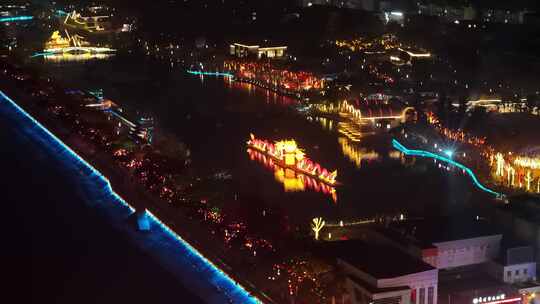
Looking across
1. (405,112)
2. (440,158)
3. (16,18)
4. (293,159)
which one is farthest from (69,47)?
(440,158)

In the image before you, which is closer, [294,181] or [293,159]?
[294,181]

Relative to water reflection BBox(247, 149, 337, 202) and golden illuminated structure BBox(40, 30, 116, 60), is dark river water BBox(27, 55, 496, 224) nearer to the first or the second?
water reflection BBox(247, 149, 337, 202)

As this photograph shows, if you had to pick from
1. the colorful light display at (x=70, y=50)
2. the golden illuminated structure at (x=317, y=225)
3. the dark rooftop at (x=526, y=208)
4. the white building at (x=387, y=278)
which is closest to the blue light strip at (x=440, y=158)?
the dark rooftop at (x=526, y=208)

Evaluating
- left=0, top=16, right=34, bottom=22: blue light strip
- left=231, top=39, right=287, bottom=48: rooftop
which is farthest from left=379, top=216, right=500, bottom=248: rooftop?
left=0, top=16, right=34, bottom=22: blue light strip

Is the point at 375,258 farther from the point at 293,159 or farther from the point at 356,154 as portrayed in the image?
the point at 356,154

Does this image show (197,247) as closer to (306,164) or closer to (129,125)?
(306,164)

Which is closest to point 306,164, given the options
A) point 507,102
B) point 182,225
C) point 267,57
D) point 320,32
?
point 182,225

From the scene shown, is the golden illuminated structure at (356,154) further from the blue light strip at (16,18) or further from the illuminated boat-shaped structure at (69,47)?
the blue light strip at (16,18)
